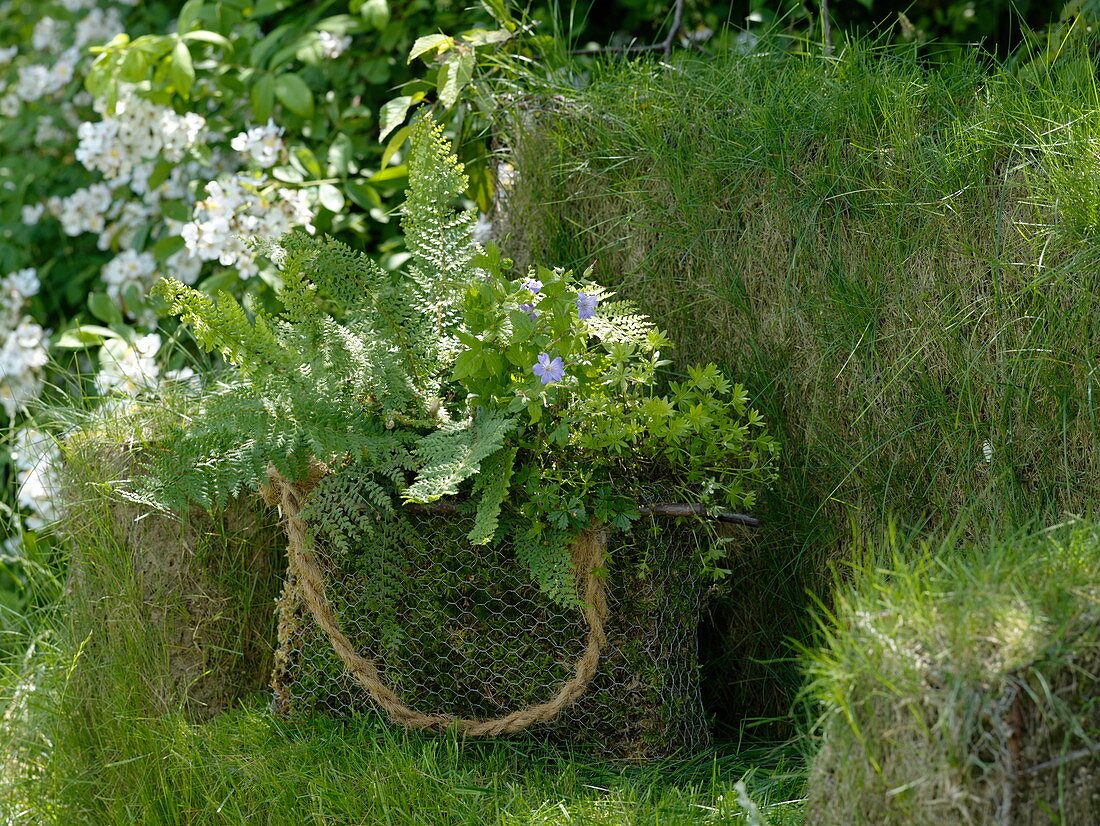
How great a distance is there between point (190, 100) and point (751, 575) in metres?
2.36

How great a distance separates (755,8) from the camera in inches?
113

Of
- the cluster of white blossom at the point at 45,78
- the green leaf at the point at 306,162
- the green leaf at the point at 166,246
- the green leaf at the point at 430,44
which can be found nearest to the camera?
the green leaf at the point at 430,44

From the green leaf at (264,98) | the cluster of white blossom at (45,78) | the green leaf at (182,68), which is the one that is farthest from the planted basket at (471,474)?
the cluster of white blossom at (45,78)

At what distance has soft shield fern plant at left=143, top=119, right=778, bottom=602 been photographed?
6.15 ft

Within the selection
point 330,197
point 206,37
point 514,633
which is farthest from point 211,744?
point 206,37

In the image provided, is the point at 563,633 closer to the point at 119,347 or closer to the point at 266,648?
the point at 266,648

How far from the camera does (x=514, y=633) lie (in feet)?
6.69

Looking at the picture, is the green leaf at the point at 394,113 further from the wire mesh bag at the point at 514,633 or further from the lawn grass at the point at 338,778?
the lawn grass at the point at 338,778

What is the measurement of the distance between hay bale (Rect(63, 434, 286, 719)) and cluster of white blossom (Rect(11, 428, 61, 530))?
222 millimetres

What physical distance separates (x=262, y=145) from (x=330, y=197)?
0.80ft

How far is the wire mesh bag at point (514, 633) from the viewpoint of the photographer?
6.54ft

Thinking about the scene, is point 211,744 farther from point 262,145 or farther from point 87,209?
point 87,209

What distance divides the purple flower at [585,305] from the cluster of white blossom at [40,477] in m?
1.45

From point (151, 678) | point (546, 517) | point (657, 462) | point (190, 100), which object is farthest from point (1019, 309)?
point (190, 100)
